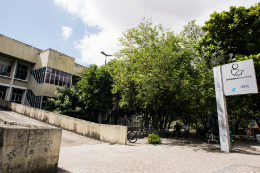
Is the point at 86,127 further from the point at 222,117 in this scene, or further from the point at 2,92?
the point at 2,92

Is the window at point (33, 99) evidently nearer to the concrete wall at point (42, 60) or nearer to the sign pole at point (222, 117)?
the concrete wall at point (42, 60)

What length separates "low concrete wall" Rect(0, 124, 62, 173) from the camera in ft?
11.1

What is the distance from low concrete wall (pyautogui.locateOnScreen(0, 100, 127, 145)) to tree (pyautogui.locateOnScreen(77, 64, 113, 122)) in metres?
5.32

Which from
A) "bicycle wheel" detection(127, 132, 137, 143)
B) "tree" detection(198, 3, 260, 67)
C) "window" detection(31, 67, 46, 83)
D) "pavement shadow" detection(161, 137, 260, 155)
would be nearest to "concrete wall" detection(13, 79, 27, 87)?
"window" detection(31, 67, 46, 83)

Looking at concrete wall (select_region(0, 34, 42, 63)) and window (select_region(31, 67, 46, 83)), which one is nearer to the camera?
concrete wall (select_region(0, 34, 42, 63))

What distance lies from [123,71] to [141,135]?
6516 millimetres

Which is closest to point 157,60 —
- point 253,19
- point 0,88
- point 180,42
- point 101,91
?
point 180,42

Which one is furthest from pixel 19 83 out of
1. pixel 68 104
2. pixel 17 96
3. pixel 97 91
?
pixel 97 91

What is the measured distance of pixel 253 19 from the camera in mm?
10320

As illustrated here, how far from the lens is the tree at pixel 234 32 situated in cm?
1014

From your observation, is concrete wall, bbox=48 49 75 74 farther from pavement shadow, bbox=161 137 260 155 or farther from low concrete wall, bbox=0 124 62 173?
low concrete wall, bbox=0 124 62 173

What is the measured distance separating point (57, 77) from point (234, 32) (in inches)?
893

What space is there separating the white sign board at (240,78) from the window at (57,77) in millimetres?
22054

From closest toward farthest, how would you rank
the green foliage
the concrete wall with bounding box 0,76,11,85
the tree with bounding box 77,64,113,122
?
the green foliage < the tree with bounding box 77,64,113,122 < the concrete wall with bounding box 0,76,11,85
